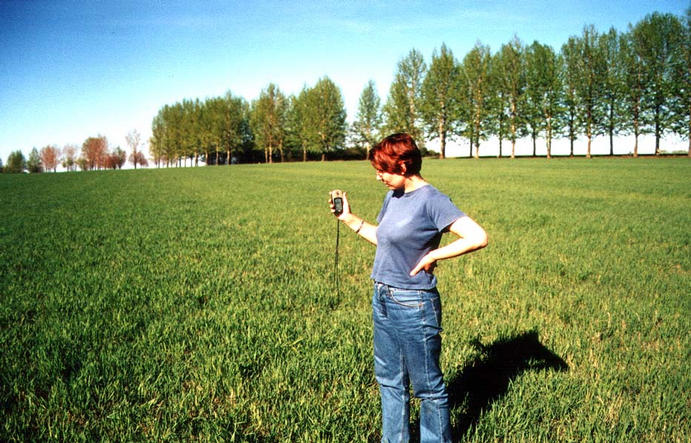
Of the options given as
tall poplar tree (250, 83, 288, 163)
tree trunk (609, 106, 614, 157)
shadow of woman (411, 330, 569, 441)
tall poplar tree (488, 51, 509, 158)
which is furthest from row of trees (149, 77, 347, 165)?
shadow of woman (411, 330, 569, 441)

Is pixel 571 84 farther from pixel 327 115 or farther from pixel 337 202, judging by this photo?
pixel 337 202

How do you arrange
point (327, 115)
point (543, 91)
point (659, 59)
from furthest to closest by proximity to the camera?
point (327, 115)
point (543, 91)
point (659, 59)

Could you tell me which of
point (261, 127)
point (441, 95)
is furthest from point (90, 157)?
point (441, 95)

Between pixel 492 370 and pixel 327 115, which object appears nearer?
pixel 492 370

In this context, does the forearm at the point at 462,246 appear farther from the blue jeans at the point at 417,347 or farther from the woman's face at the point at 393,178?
the woman's face at the point at 393,178

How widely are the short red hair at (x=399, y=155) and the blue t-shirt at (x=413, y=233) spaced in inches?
6.5

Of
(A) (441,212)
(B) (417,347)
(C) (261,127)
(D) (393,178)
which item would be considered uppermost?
(C) (261,127)

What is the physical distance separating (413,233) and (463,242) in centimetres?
31

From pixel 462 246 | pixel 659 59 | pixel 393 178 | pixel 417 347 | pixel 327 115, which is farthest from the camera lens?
pixel 327 115

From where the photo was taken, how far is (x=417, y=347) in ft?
7.63

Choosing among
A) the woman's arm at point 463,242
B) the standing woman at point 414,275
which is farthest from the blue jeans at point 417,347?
the woman's arm at point 463,242

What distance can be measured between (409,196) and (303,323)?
2967mm

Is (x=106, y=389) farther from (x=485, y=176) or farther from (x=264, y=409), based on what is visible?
(x=485, y=176)

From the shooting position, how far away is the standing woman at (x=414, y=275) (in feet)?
7.56
